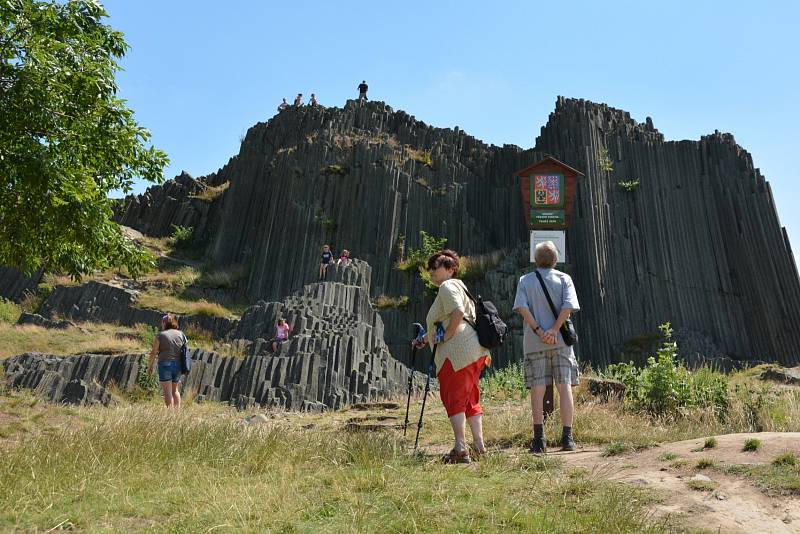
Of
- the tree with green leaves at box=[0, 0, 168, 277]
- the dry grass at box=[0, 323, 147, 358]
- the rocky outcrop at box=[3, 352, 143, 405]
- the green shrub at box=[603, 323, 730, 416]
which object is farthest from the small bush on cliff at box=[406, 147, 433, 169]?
the green shrub at box=[603, 323, 730, 416]

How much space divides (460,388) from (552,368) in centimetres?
103

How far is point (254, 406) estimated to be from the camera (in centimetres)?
1279

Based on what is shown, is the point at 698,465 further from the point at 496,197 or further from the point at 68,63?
the point at 496,197

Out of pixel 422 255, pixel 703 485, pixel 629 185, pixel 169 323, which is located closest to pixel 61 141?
pixel 169 323

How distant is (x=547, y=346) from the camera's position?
6492 mm

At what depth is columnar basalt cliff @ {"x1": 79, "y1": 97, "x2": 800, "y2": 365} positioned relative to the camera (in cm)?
2397

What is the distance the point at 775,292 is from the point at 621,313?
17.7 feet

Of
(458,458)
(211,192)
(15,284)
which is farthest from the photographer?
(211,192)

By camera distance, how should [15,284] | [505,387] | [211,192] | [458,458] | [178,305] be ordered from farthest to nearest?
1. [211,192]
2. [15,284]
3. [178,305]
4. [505,387]
5. [458,458]

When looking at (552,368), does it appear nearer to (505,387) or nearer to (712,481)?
(712,481)

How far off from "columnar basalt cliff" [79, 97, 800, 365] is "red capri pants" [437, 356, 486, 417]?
624 inches

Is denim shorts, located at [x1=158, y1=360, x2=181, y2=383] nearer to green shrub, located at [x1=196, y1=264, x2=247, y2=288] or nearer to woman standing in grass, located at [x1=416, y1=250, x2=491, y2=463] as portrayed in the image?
woman standing in grass, located at [x1=416, y1=250, x2=491, y2=463]

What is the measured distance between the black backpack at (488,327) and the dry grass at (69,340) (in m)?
13.4

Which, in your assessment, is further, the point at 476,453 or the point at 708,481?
the point at 476,453
